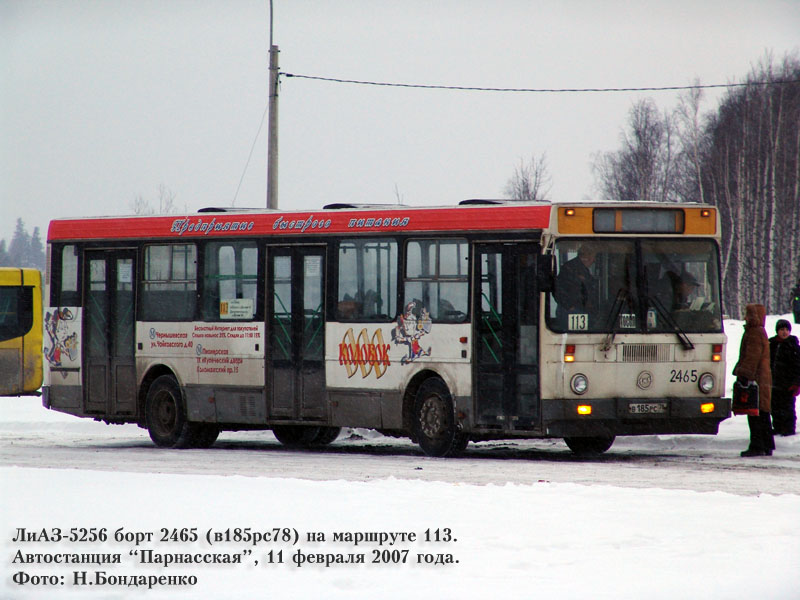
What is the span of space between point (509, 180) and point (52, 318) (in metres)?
45.3

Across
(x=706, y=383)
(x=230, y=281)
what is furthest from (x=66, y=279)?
(x=706, y=383)

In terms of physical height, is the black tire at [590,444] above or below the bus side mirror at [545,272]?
below

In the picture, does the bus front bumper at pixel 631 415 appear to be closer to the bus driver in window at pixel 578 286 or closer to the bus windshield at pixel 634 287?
the bus windshield at pixel 634 287

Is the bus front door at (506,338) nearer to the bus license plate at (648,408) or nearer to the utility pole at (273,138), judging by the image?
the bus license plate at (648,408)

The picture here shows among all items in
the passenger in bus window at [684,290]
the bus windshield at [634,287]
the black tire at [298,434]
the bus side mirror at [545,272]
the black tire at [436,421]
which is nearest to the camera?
the bus side mirror at [545,272]

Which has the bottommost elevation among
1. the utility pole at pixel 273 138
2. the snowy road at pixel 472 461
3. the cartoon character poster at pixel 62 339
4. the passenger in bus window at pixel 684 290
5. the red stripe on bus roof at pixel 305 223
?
the snowy road at pixel 472 461

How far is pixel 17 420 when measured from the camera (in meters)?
25.0

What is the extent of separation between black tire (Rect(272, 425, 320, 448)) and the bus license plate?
17.9ft

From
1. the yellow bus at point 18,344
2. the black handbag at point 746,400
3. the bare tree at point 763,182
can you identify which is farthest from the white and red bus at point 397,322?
the bare tree at point 763,182

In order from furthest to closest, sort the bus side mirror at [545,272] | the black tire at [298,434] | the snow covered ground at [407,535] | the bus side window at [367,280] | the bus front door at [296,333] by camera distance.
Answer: the black tire at [298,434]
the bus front door at [296,333]
the bus side window at [367,280]
the bus side mirror at [545,272]
the snow covered ground at [407,535]

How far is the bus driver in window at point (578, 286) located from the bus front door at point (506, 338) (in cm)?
30

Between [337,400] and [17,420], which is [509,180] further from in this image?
[337,400]

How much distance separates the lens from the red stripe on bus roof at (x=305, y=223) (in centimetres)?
1627

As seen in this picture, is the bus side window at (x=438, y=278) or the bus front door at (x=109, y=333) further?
the bus front door at (x=109, y=333)
